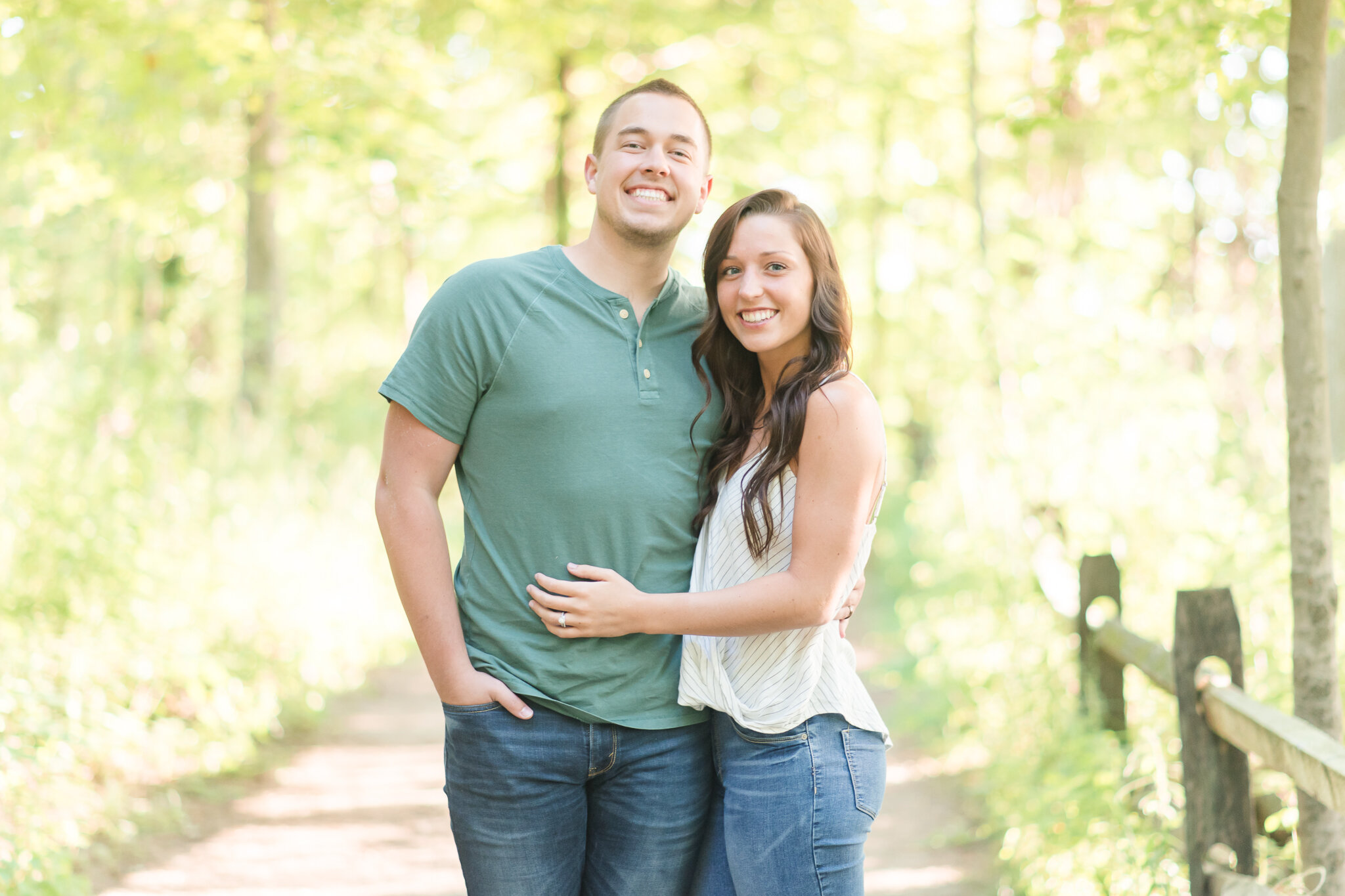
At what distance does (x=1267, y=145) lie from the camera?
8945 mm

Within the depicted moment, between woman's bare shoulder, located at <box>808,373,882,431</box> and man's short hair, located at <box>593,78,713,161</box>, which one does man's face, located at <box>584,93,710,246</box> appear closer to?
man's short hair, located at <box>593,78,713,161</box>

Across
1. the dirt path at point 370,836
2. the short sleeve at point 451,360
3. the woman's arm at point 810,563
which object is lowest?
the dirt path at point 370,836

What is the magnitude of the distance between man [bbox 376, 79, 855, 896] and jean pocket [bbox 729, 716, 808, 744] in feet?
0.58

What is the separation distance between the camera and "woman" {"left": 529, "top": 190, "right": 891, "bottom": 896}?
2121 mm

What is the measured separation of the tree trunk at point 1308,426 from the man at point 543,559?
179 centimetres

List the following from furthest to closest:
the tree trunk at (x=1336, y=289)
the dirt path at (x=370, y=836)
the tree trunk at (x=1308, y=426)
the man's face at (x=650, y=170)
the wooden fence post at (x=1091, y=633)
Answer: the tree trunk at (x=1336, y=289) → the wooden fence post at (x=1091, y=633) → the dirt path at (x=370, y=836) → the tree trunk at (x=1308, y=426) → the man's face at (x=650, y=170)

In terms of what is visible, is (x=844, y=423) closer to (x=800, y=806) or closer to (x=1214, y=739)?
(x=800, y=806)

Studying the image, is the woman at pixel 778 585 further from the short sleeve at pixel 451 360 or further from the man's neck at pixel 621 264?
the short sleeve at pixel 451 360

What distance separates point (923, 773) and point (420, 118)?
502cm

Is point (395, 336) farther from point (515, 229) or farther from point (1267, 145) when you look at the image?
point (1267, 145)

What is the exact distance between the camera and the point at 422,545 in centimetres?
226

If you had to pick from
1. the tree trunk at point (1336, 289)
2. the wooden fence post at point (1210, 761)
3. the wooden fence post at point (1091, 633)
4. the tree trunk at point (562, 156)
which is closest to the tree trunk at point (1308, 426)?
the wooden fence post at point (1210, 761)

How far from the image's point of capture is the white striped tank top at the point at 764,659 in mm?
2199

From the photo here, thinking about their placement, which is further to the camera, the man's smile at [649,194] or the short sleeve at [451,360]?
the man's smile at [649,194]
